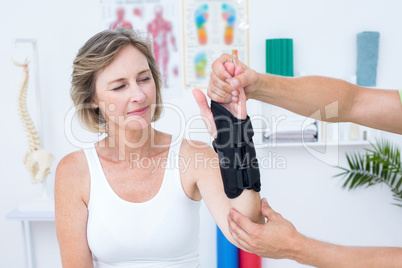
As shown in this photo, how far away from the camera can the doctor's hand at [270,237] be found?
3.02ft

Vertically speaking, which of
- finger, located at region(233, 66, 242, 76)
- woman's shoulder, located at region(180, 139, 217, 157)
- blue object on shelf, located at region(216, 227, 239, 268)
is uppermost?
finger, located at region(233, 66, 242, 76)

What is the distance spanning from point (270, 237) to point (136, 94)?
579 millimetres

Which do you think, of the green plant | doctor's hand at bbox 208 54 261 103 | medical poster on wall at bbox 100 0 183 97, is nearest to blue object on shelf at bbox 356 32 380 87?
the green plant

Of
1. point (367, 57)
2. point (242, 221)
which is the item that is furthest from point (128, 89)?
point (367, 57)

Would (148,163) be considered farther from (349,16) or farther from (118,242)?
(349,16)

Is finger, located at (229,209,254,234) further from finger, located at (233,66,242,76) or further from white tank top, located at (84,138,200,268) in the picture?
finger, located at (233,66,242,76)

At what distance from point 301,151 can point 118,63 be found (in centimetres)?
139

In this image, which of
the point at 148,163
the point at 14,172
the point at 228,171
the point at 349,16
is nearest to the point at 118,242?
the point at 148,163

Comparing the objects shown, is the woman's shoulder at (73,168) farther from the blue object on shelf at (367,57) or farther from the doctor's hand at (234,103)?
the blue object on shelf at (367,57)

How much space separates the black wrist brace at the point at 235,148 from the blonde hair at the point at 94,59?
0.41 m

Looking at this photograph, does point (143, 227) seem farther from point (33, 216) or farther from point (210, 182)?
point (33, 216)

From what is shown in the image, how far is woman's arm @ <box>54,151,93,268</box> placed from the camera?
1174 mm

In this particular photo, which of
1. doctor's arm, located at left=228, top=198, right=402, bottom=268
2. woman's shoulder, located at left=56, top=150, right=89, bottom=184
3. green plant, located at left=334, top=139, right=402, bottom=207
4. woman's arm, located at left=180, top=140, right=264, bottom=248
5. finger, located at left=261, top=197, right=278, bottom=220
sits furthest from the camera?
green plant, located at left=334, top=139, right=402, bottom=207

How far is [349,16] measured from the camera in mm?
2158
